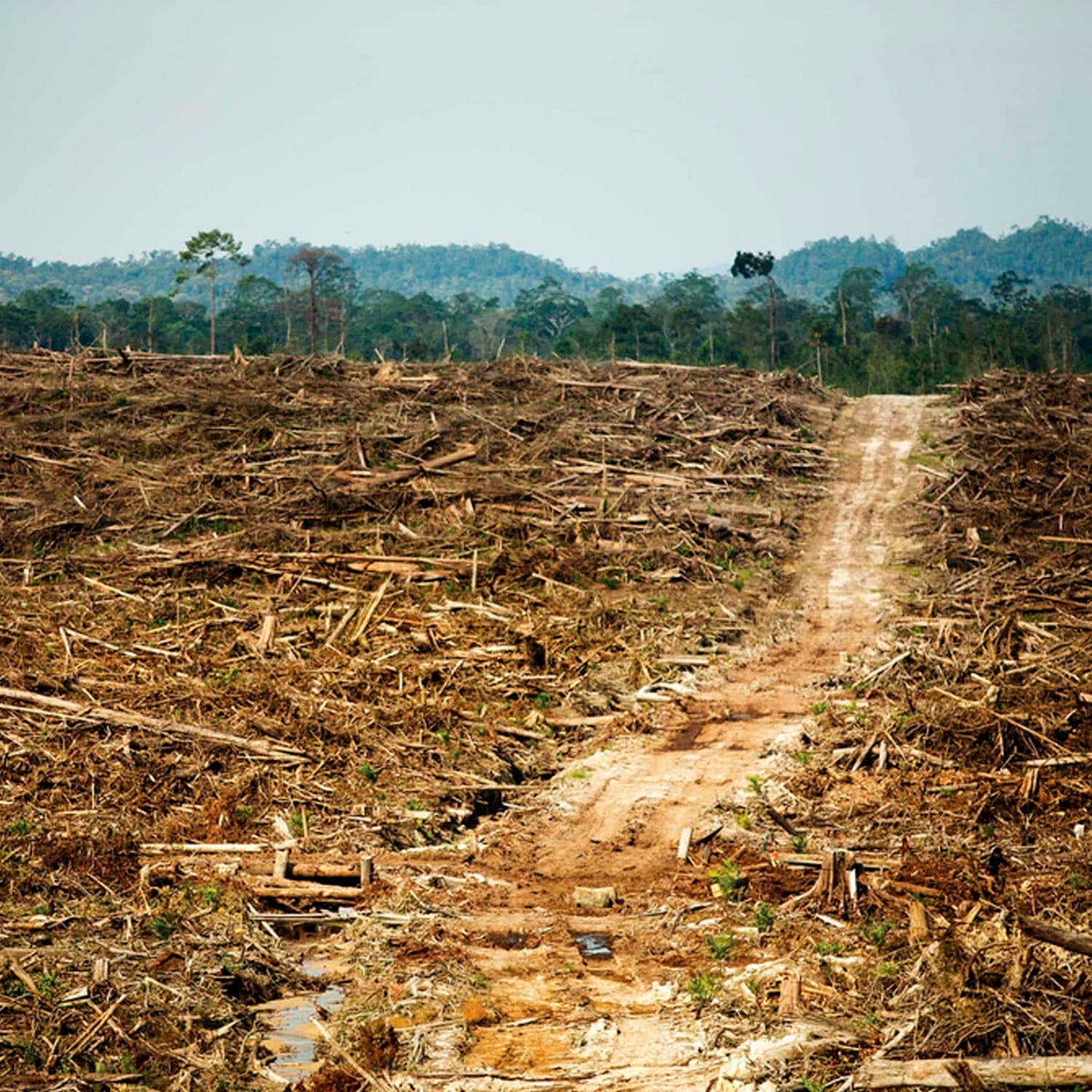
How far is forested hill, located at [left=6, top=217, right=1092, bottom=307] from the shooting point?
121938mm

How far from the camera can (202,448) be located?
2292 cm

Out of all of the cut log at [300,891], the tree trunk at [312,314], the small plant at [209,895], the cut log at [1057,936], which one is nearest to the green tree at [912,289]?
the tree trunk at [312,314]

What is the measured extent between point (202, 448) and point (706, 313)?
43.2 meters

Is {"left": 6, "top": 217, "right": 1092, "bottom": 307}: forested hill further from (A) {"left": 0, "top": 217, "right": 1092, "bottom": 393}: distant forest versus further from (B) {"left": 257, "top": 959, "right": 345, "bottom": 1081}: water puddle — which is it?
(B) {"left": 257, "top": 959, "right": 345, "bottom": 1081}: water puddle

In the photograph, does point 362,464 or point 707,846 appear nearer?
point 707,846

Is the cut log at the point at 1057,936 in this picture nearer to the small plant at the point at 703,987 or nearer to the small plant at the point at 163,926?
the small plant at the point at 703,987

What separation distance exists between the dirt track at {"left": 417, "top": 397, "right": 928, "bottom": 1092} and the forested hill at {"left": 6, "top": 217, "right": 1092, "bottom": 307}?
99352 millimetres

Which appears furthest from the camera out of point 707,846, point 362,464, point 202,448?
point 202,448

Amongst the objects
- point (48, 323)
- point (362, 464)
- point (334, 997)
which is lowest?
point (334, 997)

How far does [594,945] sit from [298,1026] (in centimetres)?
203

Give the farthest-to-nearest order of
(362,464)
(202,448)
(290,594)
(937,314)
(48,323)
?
(937,314) < (48,323) < (202,448) < (362,464) < (290,594)

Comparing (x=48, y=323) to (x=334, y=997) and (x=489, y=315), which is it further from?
(x=334, y=997)

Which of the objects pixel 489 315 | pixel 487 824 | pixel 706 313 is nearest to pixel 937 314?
pixel 706 313

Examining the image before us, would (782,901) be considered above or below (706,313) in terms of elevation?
below
